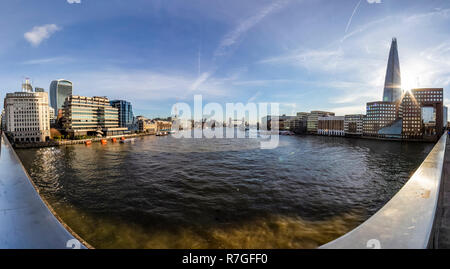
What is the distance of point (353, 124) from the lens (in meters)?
94.1

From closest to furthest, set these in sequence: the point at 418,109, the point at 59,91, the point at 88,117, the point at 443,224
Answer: the point at 443,224 → the point at 88,117 → the point at 418,109 → the point at 59,91

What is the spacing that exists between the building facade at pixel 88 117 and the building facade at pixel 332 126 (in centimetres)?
11265

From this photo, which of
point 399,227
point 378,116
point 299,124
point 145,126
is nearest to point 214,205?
point 399,227

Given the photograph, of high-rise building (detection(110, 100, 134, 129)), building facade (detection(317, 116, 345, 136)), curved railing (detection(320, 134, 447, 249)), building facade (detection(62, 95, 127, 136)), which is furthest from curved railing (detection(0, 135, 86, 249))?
building facade (detection(317, 116, 345, 136))

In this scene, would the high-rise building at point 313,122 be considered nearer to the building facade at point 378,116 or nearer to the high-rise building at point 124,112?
the building facade at point 378,116

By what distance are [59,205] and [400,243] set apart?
15.6 meters

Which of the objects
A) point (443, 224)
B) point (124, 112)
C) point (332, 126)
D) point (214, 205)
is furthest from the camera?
point (124, 112)

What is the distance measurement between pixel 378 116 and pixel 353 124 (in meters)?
17.0

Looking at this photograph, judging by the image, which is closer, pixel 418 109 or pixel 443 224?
pixel 443 224

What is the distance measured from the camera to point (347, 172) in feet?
62.1

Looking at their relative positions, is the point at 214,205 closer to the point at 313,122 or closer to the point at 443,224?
the point at 443,224

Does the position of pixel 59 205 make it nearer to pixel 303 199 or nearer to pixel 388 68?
pixel 303 199

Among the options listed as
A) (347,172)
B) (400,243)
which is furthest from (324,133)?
(400,243)

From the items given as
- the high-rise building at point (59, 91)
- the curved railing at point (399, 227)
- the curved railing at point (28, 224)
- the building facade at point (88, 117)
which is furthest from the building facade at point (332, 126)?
the high-rise building at point (59, 91)
